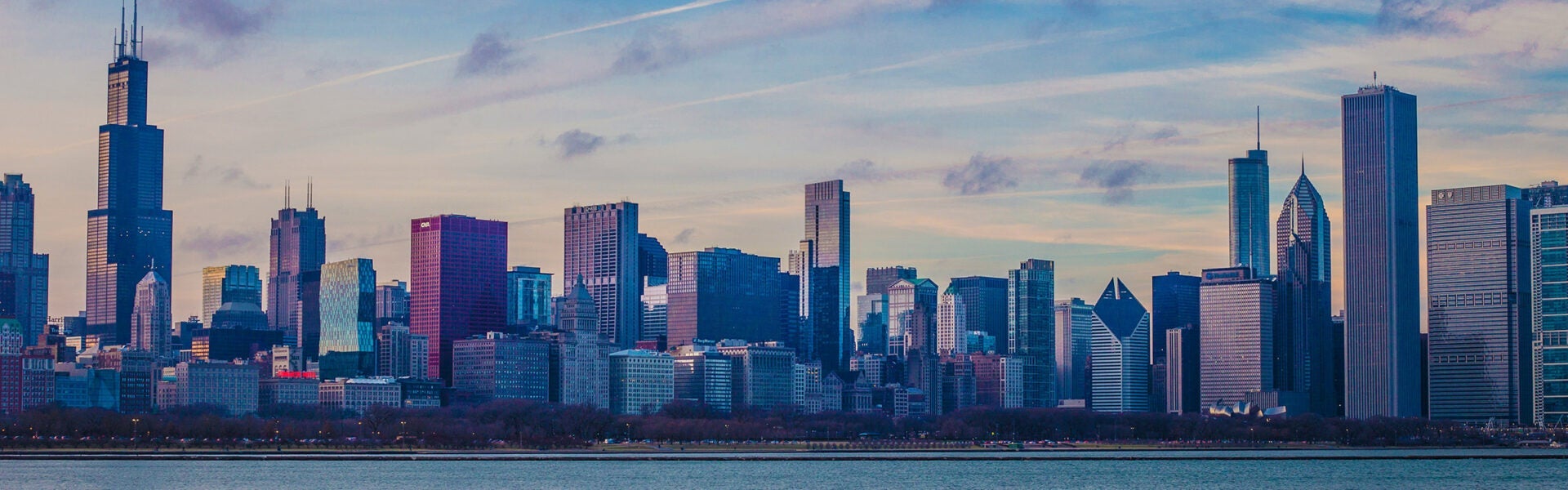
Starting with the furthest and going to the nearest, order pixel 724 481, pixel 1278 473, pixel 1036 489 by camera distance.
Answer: pixel 1278 473 < pixel 724 481 < pixel 1036 489

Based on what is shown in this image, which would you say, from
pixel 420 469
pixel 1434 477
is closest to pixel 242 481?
pixel 420 469

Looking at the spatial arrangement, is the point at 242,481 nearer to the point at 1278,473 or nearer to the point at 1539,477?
the point at 1278,473

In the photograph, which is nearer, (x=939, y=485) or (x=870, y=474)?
(x=939, y=485)

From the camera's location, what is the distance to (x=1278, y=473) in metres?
188

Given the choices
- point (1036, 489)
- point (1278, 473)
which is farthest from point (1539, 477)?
point (1036, 489)

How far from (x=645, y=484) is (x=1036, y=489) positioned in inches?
1057

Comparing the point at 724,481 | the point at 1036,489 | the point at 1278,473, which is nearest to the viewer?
the point at 1036,489

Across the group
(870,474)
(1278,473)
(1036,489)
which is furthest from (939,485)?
(1278,473)

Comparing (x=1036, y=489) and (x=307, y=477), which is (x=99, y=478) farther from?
(x=1036, y=489)

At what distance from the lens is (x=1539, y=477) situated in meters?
178

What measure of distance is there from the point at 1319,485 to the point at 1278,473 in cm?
2248

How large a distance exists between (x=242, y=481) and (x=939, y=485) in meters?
47.9

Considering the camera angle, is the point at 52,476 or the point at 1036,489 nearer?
the point at 1036,489

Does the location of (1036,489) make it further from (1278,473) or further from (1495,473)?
(1495,473)
